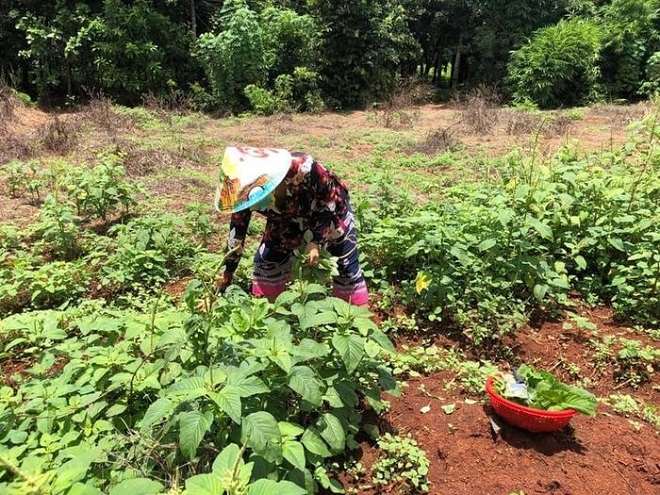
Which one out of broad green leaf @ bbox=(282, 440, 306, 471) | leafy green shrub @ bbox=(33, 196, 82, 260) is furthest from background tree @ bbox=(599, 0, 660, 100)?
broad green leaf @ bbox=(282, 440, 306, 471)

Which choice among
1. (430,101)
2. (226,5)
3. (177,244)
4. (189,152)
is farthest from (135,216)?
(430,101)

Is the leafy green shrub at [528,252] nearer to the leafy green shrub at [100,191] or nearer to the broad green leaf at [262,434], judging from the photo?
the broad green leaf at [262,434]

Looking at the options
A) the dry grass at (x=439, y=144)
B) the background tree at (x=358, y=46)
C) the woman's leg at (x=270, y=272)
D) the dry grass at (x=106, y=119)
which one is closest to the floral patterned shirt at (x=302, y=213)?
the woman's leg at (x=270, y=272)

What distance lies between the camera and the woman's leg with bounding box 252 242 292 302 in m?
2.77

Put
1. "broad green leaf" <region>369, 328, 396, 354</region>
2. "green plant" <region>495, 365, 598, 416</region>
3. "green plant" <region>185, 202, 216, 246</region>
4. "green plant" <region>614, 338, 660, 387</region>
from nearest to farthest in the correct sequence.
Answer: "broad green leaf" <region>369, 328, 396, 354</region> → "green plant" <region>495, 365, 598, 416</region> → "green plant" <region>614, 338, 660, 387</region> → "green plant" <region>185, 202, 216, 246</region>

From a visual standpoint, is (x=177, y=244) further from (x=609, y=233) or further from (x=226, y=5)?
(x=226, y=5)

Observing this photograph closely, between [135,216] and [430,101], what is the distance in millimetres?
13681

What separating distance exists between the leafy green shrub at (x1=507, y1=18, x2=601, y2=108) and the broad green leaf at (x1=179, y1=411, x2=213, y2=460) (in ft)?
47.9

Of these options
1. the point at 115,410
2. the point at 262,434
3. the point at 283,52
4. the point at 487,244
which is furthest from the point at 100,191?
the point at 283,52

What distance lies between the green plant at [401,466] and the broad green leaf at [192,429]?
0.87 meters

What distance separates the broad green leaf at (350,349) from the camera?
179 cm

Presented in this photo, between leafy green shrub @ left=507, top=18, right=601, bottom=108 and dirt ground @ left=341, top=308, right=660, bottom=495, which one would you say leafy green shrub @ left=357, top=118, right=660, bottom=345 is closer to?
dirt ground @ left=341, top=308, right=660, bottom=495

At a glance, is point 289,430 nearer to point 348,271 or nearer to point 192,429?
point 192,429

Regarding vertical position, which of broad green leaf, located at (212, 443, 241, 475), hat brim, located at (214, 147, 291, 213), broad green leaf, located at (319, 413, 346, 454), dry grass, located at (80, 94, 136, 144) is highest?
hat brim, located at (214, 147, 291, 213)
